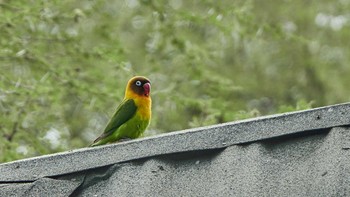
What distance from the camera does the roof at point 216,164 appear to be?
2.67m

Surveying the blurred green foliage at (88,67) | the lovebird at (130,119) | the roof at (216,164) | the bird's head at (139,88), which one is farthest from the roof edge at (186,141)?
the blurred green foliage at (88,67)

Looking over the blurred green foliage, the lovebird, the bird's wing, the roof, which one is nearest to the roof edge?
the roof

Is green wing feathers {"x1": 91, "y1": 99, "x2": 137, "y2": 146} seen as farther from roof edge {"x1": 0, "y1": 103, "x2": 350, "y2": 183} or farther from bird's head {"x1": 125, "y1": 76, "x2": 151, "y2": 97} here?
roof edge {"x1": 0, "y1": 103, "x2": 350, "y2": 183}

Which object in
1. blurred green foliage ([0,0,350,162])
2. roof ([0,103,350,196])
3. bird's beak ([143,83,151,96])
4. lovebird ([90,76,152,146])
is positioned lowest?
roof ([0,103,350,196])

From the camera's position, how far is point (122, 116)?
5016 mm

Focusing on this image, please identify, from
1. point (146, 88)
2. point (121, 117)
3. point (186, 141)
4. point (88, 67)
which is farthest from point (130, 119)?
point (88, 67)

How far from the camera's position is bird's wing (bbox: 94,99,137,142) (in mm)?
4914

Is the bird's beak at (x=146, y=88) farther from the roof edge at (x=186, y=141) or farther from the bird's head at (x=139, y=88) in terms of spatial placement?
the roof edge at (x=186, y=141)

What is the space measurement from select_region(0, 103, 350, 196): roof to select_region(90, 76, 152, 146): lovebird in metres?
1.61

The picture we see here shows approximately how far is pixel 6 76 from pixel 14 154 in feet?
3.35

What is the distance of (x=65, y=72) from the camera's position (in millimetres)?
9211

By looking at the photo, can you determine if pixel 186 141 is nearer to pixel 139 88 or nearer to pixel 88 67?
pixel 139 88

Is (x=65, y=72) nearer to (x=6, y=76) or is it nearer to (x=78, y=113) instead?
(x=6, y=76)

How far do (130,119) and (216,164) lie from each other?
213 cm
